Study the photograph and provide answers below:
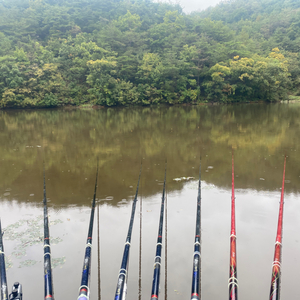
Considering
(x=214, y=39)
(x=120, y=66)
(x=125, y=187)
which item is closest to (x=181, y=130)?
(x=125, y=187)

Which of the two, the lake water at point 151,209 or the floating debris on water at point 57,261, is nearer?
the lake water at point 151,209

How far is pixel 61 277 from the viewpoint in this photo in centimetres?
315

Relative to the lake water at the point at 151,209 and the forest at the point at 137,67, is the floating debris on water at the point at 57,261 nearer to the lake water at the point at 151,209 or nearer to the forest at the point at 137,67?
the lake water at the point at 151,209

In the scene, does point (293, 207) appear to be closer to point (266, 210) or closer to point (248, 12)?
point (266, 210)

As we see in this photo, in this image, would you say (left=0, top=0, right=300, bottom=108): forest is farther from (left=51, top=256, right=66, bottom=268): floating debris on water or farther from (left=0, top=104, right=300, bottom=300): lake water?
(left=51, top=256, right=66, bottom=268): floating debris on water

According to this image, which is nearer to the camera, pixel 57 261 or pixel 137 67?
pixel 57 261

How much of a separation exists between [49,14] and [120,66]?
21643 mm

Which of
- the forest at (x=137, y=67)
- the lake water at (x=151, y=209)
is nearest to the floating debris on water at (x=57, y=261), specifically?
the lake water at (x=151, y=209)

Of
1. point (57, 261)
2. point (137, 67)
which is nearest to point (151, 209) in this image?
point (57, 261)

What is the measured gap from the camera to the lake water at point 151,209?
3.12m

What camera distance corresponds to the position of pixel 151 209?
4.91m

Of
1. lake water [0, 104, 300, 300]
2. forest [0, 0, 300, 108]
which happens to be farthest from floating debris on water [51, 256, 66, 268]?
forest [0, 0, 300, 108]

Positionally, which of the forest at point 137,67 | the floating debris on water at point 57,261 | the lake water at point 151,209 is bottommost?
the floating debris on water at point 57,261

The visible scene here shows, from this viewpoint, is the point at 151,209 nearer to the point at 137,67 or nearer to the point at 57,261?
the point at 57,261
